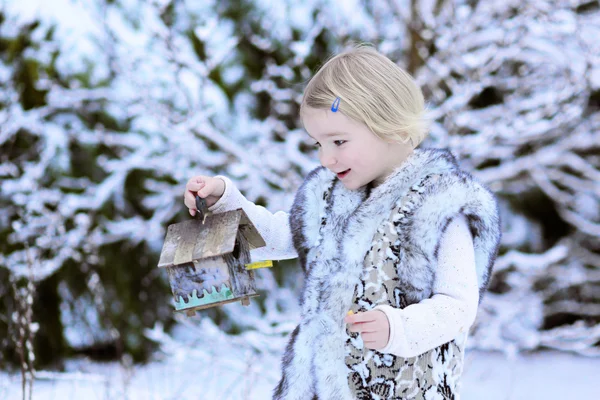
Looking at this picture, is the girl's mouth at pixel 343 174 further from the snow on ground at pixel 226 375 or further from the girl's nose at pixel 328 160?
the snow on ground at pixel 226 375

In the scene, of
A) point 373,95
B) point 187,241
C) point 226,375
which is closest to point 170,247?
point 187,241

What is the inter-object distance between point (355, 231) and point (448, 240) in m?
0.23

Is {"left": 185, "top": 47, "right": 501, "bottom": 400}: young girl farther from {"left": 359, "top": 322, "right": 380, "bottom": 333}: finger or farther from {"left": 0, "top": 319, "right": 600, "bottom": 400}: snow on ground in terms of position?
{"left": 0, "top": 319, "right": 600, "bottom": 400}: snow on ground

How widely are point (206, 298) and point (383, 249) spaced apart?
0.44 metres

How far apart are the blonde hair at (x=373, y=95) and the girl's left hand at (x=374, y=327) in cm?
47

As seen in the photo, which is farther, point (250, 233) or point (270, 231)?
point (270, 231)

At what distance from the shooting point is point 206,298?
165cm

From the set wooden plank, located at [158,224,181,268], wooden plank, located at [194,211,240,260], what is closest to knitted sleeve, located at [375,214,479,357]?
wooden plank, located at [194,211,240,260]

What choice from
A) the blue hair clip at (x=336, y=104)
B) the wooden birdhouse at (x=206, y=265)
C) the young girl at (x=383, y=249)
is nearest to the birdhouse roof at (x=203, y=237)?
the wooden birdhouse at (x=206, y=265)

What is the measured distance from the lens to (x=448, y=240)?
156 cm

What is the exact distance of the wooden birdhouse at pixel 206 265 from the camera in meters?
1.61

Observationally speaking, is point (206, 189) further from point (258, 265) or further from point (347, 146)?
point (347, 146)

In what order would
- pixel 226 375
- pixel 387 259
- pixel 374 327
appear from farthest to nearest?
pixel 226 375, pixel 387 259, pixel 374 327

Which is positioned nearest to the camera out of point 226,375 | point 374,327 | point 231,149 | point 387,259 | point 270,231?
point 374,327
